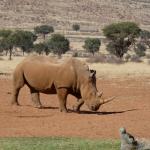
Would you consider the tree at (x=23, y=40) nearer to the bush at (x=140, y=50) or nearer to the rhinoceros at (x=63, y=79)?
the bush at (x=140, y=50)

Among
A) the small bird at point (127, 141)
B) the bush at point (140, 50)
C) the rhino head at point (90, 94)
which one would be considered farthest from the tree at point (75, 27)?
the small bird at point (127, 141)

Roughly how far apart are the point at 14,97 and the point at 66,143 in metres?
7.82

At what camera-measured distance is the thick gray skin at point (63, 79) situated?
17.1m

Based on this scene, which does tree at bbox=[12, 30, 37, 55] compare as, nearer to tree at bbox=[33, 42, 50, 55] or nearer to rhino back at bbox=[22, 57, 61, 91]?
tree at bbox=[33, 42, 50, 55]

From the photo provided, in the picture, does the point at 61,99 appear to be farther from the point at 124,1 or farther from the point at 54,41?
the point at 124,1

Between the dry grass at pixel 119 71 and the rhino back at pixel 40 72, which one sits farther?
the dry grass at pixel 119 71

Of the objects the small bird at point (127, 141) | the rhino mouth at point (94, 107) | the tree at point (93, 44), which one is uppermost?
the small bird at point (127, 141)

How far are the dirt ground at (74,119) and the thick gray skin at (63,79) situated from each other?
1.50ft

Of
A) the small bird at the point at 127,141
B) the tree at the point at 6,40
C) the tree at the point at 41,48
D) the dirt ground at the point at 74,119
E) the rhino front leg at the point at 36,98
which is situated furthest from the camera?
the tree at the point at 41,48

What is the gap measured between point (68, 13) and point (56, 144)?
366ft

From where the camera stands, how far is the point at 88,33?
109750 mm

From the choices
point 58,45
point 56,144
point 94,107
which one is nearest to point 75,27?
point 58,45

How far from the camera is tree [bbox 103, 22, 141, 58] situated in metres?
62.3

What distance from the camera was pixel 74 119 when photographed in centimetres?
1614
